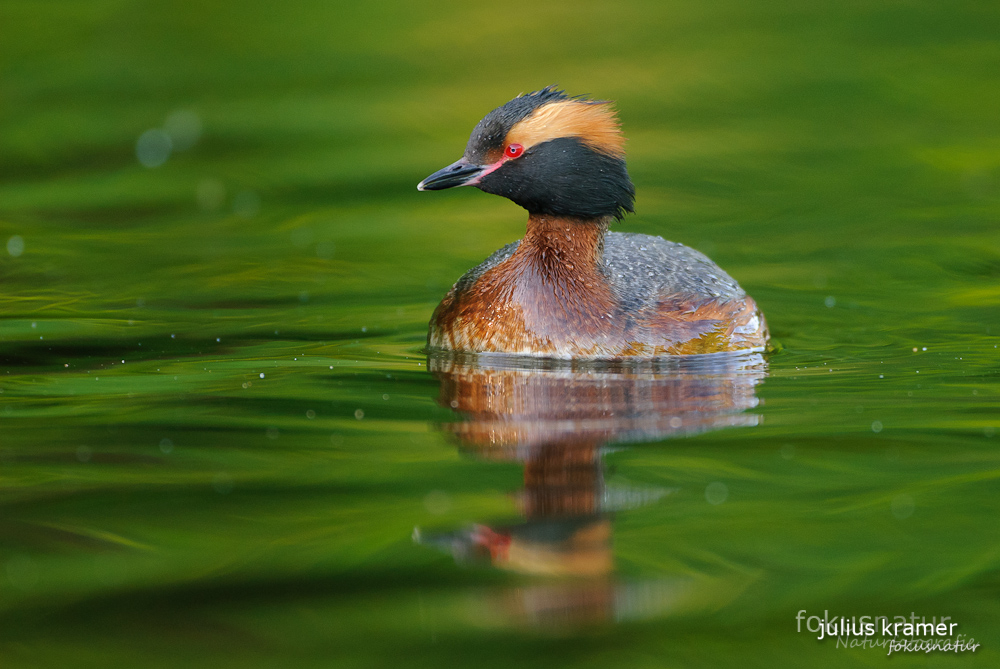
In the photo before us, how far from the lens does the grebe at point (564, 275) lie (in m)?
8.46

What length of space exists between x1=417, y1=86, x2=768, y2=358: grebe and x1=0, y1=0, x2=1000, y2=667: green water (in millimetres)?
513

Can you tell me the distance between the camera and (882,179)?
13.1 m

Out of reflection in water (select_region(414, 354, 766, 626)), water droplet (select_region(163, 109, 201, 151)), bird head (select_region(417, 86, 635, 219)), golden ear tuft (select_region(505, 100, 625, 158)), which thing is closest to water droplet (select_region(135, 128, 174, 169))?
water droplet (select_region(163, 109, 201, 151))

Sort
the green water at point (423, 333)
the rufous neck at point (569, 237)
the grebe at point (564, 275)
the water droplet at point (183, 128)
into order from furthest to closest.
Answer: the water droplet at point (183, 128)
the rufous neck at point (569, 237)
the grebe at point (564, 275)
the green water at point (423, 333)

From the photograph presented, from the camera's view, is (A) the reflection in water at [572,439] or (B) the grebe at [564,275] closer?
(A) the reflection in water at [572,439]

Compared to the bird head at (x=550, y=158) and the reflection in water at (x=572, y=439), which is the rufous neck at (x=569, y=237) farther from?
the reflection in water at (x=572, y=439)

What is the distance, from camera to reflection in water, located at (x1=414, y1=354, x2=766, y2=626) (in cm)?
476

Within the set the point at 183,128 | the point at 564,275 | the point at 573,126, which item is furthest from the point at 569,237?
the point at 183,128

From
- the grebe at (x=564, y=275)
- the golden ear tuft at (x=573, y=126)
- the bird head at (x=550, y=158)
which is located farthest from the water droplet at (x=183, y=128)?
the golden ear tuft at (x=573, y=126)

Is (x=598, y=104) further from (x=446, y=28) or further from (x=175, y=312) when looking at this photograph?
(x=446, y=28)

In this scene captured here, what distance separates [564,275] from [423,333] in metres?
1.21

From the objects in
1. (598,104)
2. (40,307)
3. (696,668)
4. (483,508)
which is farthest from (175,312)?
(696,668)

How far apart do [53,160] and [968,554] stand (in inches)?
426

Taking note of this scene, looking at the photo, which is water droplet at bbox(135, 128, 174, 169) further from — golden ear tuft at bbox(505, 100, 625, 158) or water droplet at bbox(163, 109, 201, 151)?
golden ear tuft at bbox(505, 100, 625, 158)
